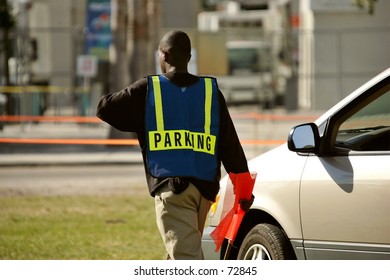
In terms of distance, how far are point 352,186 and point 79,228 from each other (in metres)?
5.77

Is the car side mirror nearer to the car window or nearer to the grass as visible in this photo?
the car window

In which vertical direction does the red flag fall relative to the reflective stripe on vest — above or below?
below

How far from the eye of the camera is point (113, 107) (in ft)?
19.4

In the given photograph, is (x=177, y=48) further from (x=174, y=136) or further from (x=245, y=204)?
(x=245, y=204)

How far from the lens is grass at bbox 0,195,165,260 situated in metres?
9.52

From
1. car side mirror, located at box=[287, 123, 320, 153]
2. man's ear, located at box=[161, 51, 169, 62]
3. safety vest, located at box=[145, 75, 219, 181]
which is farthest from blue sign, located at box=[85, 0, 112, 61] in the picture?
safety vest, located at box=[145, 75, 219, 181]

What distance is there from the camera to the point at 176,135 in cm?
587

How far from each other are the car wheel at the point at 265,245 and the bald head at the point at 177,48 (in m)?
1.16

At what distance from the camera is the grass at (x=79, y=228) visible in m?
9.52

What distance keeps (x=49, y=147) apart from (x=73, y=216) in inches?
521

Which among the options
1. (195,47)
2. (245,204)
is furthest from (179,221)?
(195,47)

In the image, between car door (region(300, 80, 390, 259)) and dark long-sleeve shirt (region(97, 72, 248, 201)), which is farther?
dark long-sleeve shirt (region(97, 72, 248, 201))

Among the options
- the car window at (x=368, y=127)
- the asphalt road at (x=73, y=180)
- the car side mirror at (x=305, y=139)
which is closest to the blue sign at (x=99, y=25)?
the asphalt road at (x=73, y=180)
